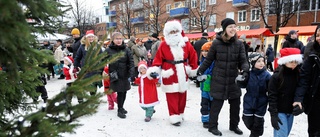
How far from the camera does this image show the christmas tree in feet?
2.71

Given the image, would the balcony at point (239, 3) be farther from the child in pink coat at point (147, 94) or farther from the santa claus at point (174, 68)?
the child in pink coat at point (147, 94)

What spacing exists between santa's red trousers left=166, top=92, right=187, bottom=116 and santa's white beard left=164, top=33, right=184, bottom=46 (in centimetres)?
90

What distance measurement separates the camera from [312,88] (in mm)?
2781

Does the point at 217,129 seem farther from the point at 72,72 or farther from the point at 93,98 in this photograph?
Answer: the point at 72,72

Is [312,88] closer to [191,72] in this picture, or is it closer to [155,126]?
[191,72]

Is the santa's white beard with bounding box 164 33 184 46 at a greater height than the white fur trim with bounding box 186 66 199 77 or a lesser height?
greater

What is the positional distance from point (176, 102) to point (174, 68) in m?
0.63

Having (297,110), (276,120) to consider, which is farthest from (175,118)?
(297,110)

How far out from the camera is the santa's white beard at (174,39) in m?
4.01

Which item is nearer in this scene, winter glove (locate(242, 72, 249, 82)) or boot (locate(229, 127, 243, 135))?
winter glove (locate(242, 72, 249, 82))

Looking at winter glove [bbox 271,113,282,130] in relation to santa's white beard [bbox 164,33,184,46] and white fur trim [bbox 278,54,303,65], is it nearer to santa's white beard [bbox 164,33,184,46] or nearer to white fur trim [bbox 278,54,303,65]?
white fur trim [bbox 278,54,303,65]

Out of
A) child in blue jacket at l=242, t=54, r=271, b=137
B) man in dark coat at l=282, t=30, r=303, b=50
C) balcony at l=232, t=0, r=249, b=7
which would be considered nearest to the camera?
child in blue jacket at l=242, t=54, r=271, b=137

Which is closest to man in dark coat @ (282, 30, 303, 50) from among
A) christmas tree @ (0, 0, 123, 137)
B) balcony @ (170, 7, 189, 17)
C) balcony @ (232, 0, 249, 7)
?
christmas tree @ (0, 0, 123, 137)

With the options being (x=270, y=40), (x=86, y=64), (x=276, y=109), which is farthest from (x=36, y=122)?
(x=270, y=40)
